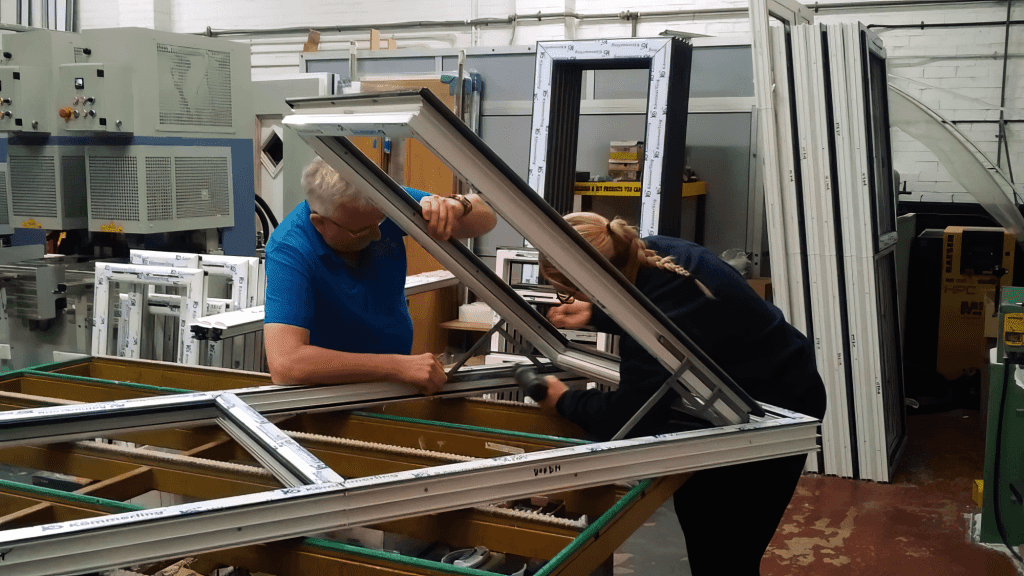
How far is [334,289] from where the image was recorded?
1.90 m

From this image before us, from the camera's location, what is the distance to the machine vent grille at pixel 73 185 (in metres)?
4.01

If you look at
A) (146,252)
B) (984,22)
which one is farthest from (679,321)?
(984,22)

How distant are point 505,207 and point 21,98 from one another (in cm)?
356

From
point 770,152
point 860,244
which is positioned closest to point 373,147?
point 770,152

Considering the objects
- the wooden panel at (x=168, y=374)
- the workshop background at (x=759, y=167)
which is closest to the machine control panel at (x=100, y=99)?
the workshop background at (x=759, y=167)

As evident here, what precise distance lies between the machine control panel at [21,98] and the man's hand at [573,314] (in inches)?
122

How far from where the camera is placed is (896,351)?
A: 4242mm

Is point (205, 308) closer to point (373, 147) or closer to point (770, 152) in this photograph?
point (373, 147)

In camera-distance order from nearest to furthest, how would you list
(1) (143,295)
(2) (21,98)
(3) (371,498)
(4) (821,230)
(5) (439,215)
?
(3) (371,498) < (5) (439,215) < (1) (143,295) < (4) (821,230) < (2) (21,98)

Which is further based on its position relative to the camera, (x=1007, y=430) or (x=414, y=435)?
(x=1007, y=430)

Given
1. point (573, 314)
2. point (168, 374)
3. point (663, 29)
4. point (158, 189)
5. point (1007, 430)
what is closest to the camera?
point (573, 314)

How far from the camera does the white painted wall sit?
603cm

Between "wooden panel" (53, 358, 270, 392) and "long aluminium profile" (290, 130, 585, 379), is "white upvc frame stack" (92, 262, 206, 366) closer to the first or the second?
"wooden panel" (53, 358, 270, 392)

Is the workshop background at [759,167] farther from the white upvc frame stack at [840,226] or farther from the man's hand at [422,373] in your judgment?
the man's hand at [422,373]
